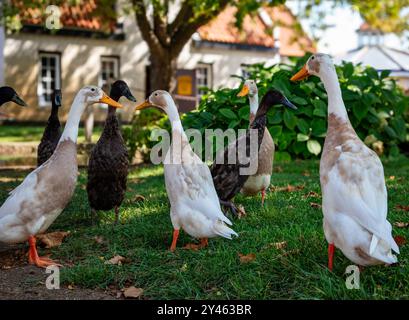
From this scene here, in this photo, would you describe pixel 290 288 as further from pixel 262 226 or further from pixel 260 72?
pixel 260 72

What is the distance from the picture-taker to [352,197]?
3.27 m

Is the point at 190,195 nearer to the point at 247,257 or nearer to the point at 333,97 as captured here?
the point at 247,257

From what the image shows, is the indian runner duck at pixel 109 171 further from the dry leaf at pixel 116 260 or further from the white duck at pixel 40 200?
the dry leaf at pixel 116 260

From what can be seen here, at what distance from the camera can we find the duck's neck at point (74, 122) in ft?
15.1

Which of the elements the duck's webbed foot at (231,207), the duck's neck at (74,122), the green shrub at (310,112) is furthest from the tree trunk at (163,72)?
the duck's neck at (74,122)

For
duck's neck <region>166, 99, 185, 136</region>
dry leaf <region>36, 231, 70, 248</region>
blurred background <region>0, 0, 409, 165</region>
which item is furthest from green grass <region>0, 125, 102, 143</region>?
duck's neck <region>166, 99, 185, 136</region>

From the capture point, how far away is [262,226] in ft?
15.9

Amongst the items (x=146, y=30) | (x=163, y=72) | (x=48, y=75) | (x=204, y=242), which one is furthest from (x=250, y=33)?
(x=204, y=242)

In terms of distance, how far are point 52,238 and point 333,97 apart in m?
2.72

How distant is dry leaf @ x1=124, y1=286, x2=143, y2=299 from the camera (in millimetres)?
3479

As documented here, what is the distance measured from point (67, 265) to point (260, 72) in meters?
7.24
